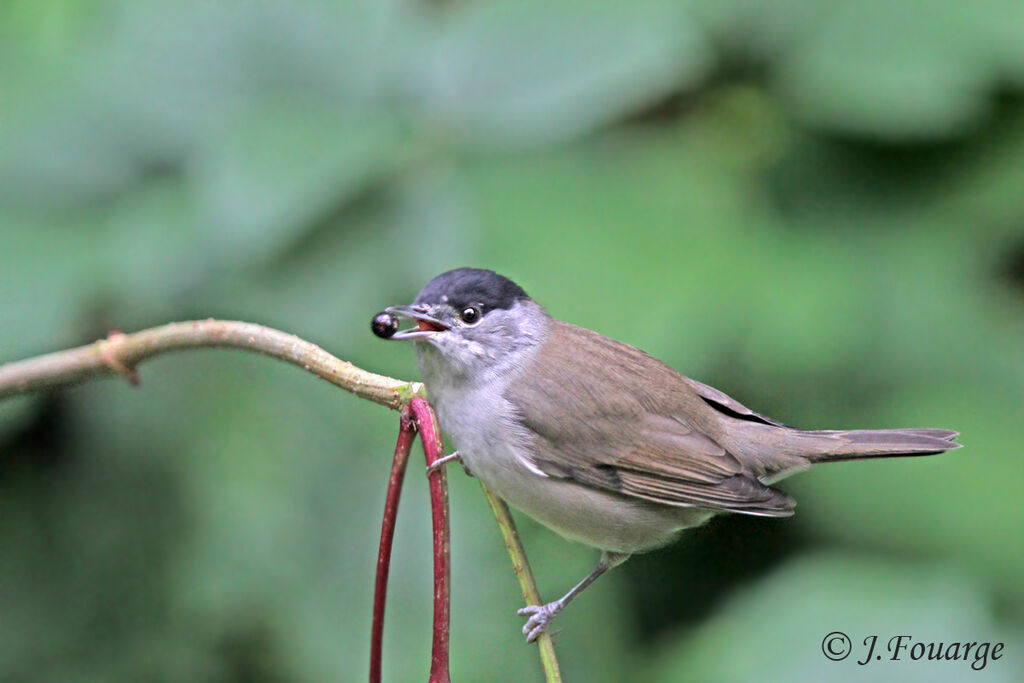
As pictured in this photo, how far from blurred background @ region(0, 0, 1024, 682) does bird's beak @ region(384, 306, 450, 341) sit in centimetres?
73

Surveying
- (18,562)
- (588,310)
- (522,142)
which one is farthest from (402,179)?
(18,562)

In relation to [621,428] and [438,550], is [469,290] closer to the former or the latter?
[621,428]

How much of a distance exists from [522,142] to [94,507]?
6.46 feet

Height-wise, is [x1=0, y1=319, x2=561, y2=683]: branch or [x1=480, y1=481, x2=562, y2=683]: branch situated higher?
[x1=0, y1=319, x2=561, y2=683]: branch

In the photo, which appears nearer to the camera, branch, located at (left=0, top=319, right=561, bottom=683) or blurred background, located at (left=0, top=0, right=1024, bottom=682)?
branch, located at (left=0, top=319, right=561, bottom=683)

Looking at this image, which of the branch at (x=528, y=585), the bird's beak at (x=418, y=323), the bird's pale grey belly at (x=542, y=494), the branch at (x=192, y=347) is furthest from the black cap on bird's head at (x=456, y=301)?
the branch at (x=528, y=585)

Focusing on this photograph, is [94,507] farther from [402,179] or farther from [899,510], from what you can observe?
[899,510]

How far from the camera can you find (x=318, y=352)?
98.0 inches

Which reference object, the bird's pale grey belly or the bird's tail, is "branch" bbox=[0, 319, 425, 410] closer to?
the bird's pale grey belly

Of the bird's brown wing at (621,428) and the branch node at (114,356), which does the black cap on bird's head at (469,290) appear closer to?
the bird's brown wing at (621,428)

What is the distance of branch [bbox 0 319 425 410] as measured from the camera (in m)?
2.48

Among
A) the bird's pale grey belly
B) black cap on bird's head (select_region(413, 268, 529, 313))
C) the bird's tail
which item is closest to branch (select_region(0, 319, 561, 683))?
the bird's pale grey belly

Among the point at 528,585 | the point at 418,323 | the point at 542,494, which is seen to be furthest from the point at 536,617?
the point at 418,323

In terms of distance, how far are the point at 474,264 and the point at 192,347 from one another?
4.66 ft
